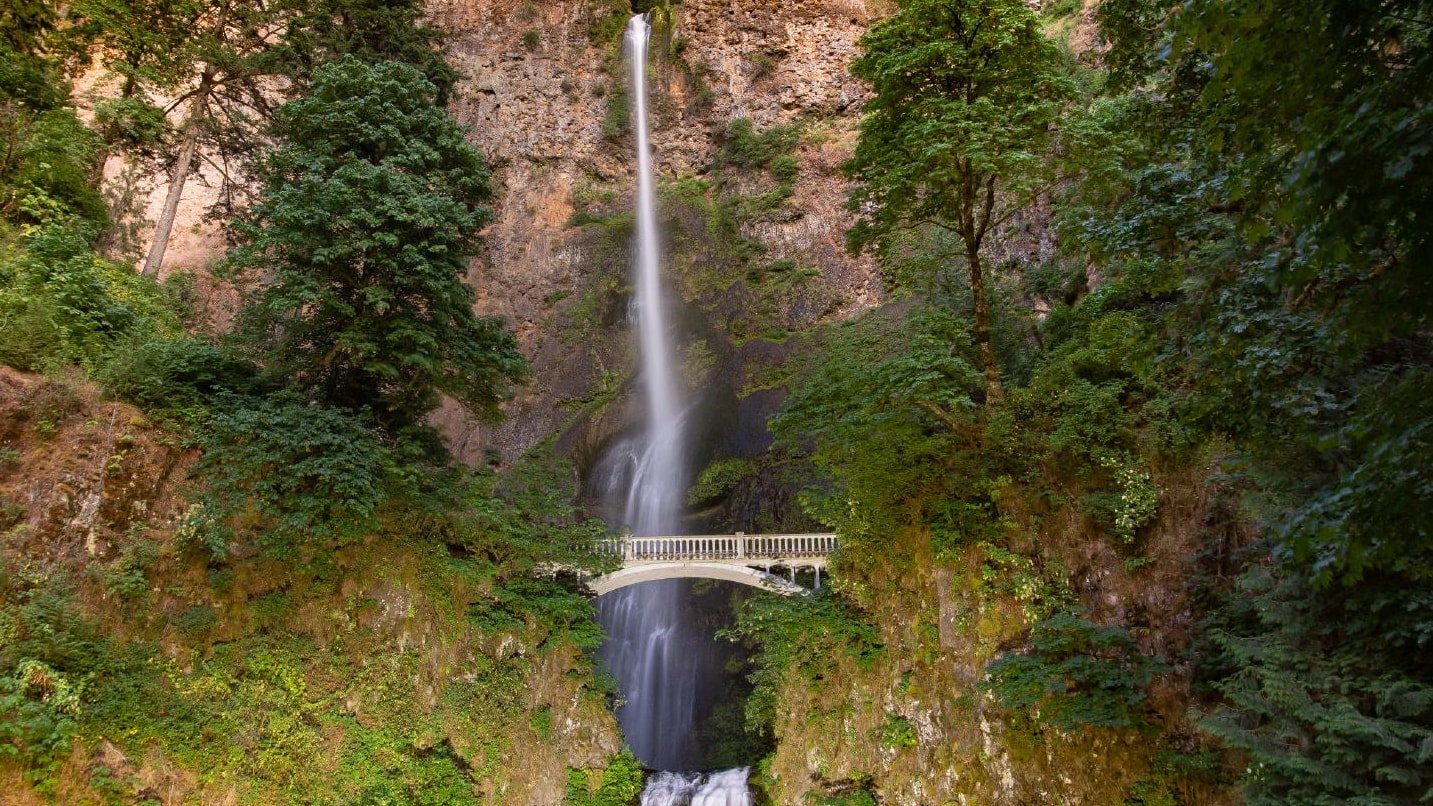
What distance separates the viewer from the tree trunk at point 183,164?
13484mm

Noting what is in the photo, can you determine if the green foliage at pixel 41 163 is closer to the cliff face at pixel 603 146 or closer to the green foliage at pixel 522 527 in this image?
the green foliage at pixel 522 527

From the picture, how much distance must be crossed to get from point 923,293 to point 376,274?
9987 millimetres

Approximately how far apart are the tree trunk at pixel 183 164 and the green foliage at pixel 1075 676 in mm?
15315

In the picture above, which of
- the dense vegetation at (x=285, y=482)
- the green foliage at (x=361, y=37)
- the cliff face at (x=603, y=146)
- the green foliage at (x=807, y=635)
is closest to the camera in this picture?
the dense vegetation at (x=285, y=482)

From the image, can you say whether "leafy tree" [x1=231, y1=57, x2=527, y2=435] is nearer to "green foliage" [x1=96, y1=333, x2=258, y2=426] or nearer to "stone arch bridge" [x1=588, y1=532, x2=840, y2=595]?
"green foliage" [x1=96, y1=333, x2=258, y2=426]

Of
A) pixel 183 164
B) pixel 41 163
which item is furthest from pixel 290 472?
pixel 183 164

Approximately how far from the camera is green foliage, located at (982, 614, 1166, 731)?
7137 millimetres

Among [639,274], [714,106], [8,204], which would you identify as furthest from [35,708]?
[714,106]

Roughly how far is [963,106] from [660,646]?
14.0m

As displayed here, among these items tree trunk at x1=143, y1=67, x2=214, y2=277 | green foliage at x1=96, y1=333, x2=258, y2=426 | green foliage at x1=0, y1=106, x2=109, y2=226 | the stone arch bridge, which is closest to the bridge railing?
the stone arch bridge

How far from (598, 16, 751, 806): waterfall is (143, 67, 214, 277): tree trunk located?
461 inches

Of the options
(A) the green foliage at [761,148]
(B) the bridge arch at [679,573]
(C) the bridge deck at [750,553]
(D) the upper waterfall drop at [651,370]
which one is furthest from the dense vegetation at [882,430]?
(A) the green foliage at [761,148]

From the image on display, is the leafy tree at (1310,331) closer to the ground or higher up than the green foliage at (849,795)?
higher up

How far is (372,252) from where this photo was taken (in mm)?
11086
